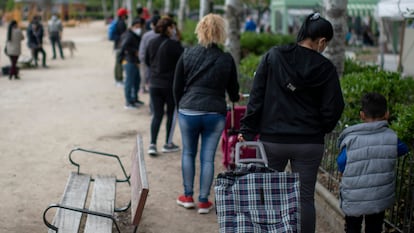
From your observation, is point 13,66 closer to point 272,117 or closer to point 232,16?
point 232,16

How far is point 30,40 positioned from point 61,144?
13004 millimetres

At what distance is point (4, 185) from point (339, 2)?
14.7 ft

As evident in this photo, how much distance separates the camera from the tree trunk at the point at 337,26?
7.66m

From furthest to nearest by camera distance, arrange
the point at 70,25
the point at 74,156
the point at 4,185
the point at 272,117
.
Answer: the point at 70,25, the point at 74,156, the point at 4,185, the point at 272,117

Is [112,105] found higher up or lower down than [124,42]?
lower down

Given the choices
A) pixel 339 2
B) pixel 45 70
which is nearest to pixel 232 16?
pixel 339 2

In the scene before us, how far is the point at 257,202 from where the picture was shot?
12.3 feet

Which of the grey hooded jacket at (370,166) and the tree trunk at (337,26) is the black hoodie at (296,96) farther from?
the tree trunk at (337,26)

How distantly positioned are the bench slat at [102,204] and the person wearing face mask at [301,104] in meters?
1.44

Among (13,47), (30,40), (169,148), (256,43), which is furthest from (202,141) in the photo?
(30,40)

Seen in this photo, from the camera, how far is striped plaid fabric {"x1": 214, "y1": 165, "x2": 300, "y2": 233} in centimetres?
370

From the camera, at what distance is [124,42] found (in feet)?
37.8

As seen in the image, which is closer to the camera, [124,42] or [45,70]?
[124,42]

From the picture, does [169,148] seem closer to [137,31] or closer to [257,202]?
[137,31]
